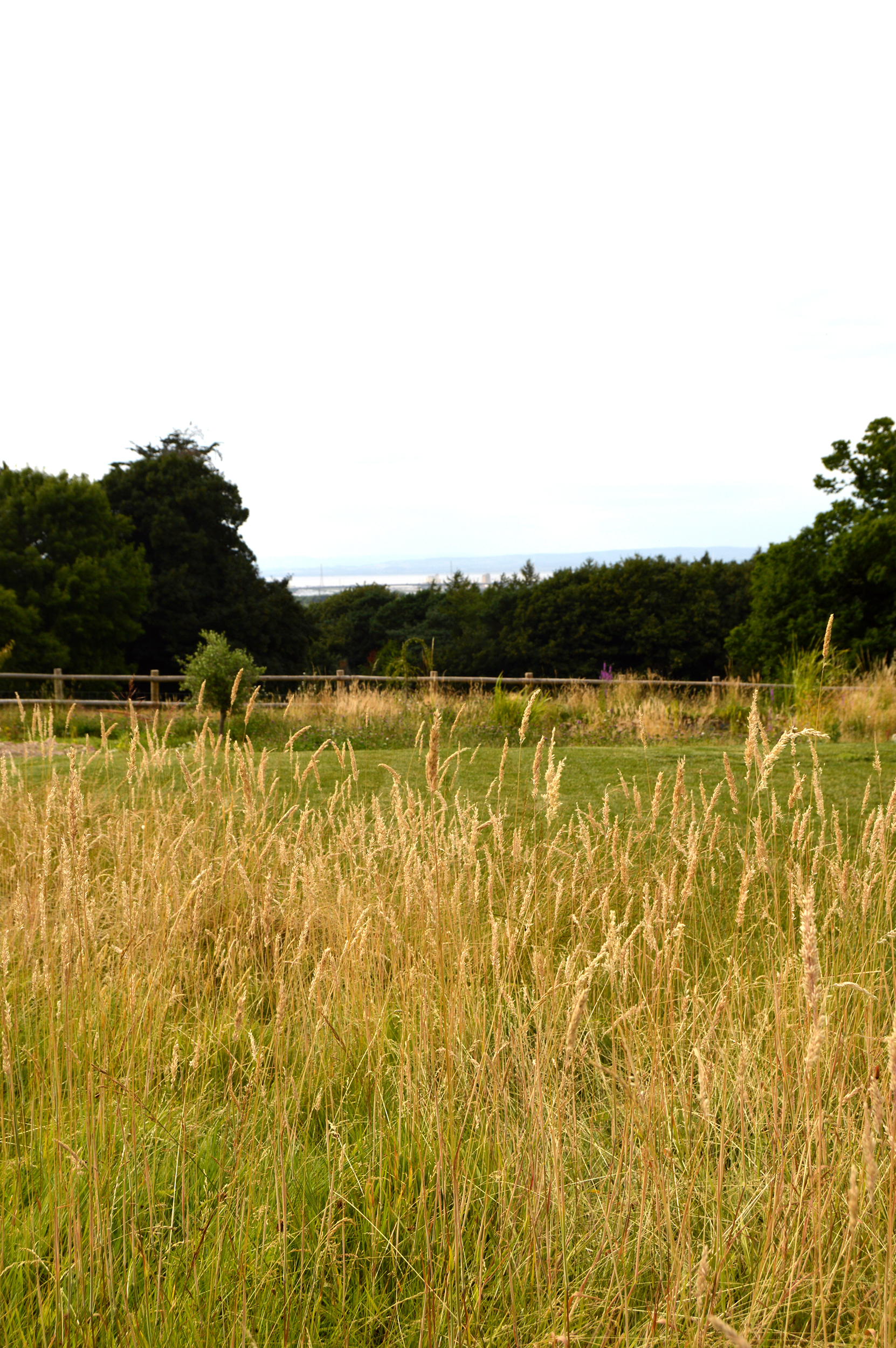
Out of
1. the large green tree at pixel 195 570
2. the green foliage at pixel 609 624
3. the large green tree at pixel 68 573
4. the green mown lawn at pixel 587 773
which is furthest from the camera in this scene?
the green foliage at pixel 609 624

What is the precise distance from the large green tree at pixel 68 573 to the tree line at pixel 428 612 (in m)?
0.04

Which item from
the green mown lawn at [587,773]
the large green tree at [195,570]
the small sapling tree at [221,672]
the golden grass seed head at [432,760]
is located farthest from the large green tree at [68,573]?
the golden grass seed head at [432,760]

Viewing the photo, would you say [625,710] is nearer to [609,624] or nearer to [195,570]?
[195,570]

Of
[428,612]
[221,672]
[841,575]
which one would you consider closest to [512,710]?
[221,672]

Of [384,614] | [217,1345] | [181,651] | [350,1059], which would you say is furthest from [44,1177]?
[384,614]

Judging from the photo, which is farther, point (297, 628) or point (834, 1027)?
point (297, 628)

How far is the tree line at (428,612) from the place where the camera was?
1772cm

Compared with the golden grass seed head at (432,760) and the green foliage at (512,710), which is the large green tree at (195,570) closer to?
the green foliage at (512,710)

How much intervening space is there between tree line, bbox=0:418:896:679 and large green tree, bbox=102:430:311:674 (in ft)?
0.16

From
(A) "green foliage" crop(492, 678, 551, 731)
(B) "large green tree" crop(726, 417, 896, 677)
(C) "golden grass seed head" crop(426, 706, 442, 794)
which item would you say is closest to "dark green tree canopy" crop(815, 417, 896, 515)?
(B) "large green tree" crop(726, 417, 896, 677)

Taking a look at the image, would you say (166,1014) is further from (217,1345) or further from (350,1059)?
(217,1345)

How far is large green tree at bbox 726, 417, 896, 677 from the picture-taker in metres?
16.9

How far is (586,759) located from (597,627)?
90.5ft

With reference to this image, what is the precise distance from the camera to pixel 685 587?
1328 inches
